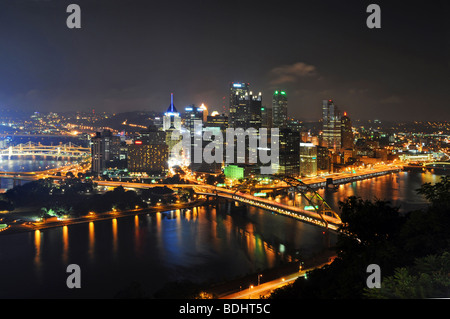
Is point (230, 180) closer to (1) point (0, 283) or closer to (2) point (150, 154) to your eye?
(2) point (150, 154)

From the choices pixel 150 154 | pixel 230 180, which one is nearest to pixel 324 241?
pixel 230 180

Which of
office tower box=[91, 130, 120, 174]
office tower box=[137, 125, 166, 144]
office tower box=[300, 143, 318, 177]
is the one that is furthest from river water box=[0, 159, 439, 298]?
office tower box=[137, 125, 166, 144]

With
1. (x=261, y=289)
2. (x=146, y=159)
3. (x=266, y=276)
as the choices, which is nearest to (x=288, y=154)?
(x=146, y=159)

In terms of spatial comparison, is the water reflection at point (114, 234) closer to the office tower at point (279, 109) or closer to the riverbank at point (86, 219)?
the riverbank at point (86, 219)

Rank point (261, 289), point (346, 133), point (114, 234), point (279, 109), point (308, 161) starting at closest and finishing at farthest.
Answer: point (261, 289), point (114, 234), point (308, 161), point (279, 109), point (346, 133)

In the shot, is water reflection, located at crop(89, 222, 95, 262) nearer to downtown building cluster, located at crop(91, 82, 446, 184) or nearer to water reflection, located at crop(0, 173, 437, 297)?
water reflection, located at crop(0, 173, 437, 297)

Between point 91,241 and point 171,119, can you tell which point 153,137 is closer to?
point 171,119
